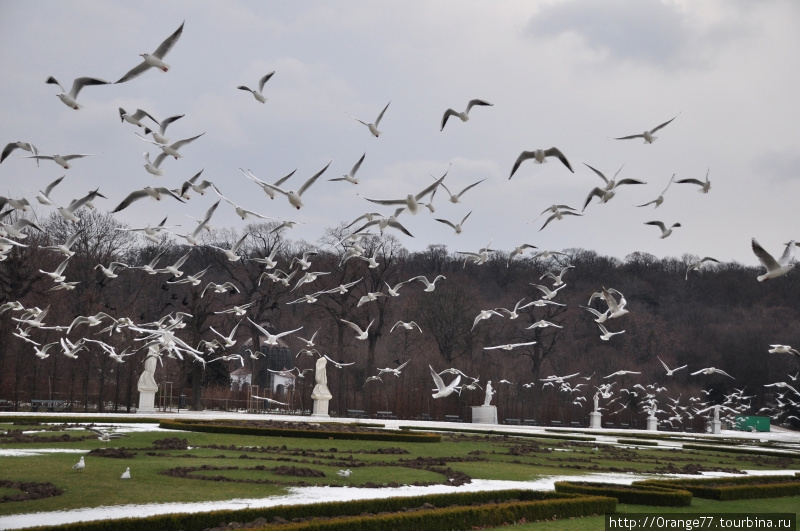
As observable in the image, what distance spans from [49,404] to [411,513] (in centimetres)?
3504

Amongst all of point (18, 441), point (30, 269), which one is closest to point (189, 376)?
point (30, 269)

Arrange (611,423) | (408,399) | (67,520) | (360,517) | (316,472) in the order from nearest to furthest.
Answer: (67,520) < (360,517) < (316,472) < (408,399) < (611,423)

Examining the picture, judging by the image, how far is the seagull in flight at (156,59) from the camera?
1540cm

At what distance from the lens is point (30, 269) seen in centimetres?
4866

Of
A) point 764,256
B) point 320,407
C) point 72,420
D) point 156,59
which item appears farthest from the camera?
point 320,407

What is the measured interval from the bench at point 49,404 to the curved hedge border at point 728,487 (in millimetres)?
30657

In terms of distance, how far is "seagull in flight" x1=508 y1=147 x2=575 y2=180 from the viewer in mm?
19000

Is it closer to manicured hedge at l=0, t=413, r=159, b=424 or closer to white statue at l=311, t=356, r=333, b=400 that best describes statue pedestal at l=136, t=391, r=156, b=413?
white statue at l=311, t=356, r=333, b=400

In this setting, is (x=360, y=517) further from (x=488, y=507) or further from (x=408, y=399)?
(x=408, y=399)

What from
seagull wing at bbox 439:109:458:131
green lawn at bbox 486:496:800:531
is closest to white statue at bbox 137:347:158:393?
seagull wing at bbox 439:109:458:131

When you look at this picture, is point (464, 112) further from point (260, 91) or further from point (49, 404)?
point (49, 404)

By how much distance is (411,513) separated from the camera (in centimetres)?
1292

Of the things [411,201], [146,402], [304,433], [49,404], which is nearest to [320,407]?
[146,402]

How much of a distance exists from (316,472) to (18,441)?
850 centimetres
